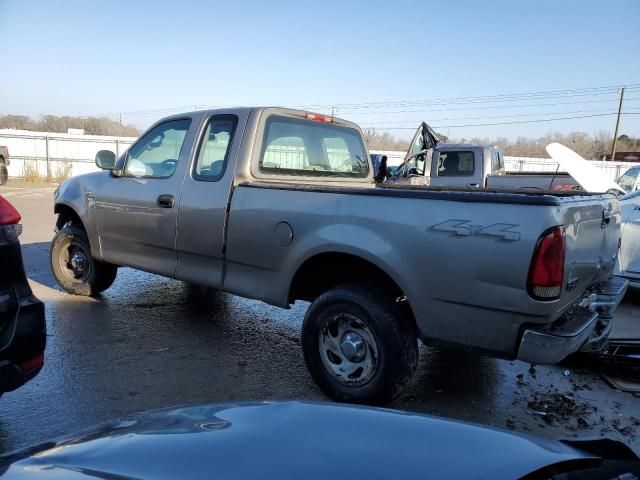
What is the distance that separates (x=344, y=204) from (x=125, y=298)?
357cm

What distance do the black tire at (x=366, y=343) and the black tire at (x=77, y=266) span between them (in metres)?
3.04

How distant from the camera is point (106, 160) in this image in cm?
521

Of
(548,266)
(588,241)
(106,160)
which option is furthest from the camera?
(106,160)

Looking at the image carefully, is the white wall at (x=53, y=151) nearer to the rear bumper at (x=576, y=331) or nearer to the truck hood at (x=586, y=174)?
the truck hood at (x=586, y=174)

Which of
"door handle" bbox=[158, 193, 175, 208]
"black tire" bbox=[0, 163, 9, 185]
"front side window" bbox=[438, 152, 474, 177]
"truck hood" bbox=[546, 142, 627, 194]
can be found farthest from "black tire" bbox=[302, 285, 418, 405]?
"black tire" bbox=[0, 163, 9, 185]

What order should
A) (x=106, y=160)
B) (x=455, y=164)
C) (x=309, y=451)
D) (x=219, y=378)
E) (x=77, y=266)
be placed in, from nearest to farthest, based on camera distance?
(x=309, y=451), (x=219, y=378), (x=106, y=160), (x=77, y=266), (x=455, y=164)

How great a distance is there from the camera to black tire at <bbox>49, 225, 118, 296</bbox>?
5492mm

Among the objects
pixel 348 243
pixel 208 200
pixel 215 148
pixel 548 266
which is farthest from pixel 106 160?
pixel 548 266

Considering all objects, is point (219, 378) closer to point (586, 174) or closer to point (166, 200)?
point (166, 200)

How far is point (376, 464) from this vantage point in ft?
4.34

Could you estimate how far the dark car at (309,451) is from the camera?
1289 mm

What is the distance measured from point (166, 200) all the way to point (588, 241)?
3319 millimetres

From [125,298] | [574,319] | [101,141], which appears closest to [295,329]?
[125,298]

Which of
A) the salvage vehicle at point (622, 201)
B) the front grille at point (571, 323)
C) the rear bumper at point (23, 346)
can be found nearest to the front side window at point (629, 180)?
the salvage vehicle at point (622, 201)
